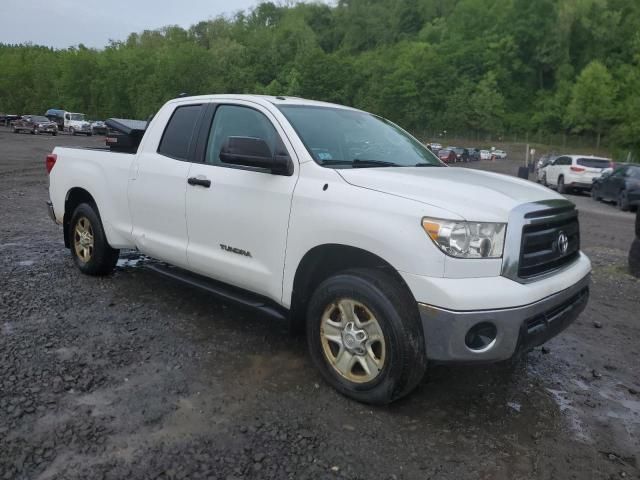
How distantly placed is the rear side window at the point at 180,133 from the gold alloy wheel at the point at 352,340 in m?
1.96

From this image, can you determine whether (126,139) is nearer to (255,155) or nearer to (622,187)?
(255,155)

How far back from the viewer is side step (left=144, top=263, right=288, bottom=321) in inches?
152

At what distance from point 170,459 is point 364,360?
4.04ft

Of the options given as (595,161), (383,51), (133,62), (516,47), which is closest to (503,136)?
(516,47)

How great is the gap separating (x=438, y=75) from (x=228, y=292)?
312 ft

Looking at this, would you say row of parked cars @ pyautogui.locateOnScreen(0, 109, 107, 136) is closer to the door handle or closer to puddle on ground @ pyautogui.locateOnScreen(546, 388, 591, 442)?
the door handle

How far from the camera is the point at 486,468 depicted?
2832 millimetres

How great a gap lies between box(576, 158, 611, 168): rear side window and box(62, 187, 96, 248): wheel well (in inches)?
788

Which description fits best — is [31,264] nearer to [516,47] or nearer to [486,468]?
[486,468]

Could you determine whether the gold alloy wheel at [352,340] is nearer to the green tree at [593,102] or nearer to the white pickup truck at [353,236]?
the white pickup truck at [353,236]

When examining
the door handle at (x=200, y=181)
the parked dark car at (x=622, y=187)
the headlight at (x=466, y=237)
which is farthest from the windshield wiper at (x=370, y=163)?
the parked dark car at (x=622, y=187)

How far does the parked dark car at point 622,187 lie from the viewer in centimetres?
1627

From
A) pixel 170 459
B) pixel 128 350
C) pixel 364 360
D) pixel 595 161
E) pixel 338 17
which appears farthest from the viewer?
pixel 338 17

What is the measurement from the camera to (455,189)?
330 centimetres
